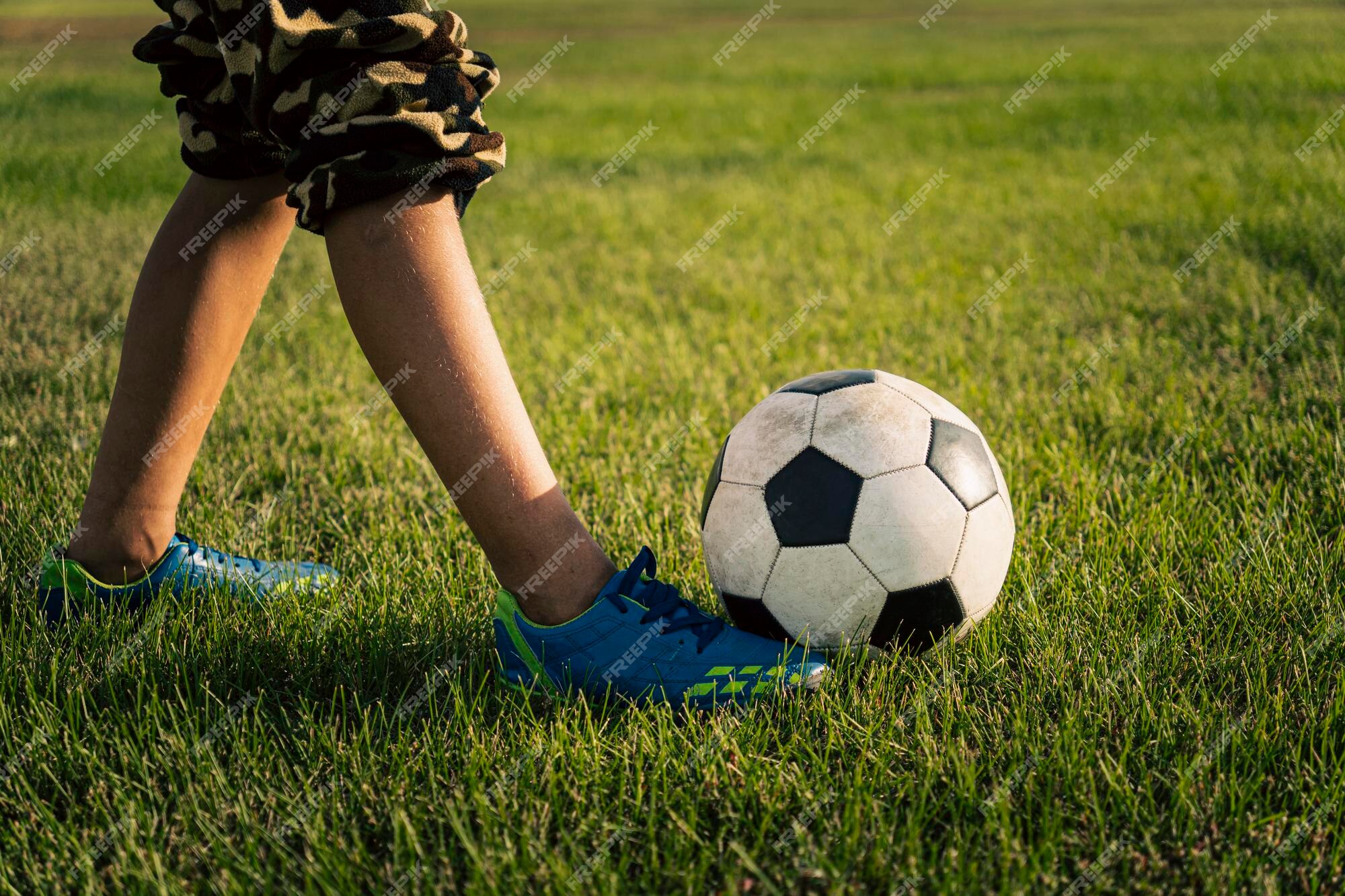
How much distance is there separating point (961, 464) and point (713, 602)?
2.03 feet

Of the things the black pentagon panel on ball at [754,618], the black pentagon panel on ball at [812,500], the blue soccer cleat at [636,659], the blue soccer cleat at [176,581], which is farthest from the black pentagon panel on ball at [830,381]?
the blue soccer cleat at [176,581]

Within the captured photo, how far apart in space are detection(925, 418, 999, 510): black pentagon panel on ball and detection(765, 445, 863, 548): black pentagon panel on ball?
0.18m

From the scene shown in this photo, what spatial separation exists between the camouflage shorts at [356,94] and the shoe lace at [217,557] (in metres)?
0.91

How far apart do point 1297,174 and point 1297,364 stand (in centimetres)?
376

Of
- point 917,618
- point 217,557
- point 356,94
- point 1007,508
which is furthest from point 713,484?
point 217,557

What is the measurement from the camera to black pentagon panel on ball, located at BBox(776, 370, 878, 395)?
2074mm

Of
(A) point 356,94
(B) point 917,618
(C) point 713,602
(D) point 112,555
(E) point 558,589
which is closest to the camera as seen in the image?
(A) point 356,94

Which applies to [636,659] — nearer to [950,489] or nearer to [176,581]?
[950,489]

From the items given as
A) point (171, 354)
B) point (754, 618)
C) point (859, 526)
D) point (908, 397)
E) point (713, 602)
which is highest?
point (171, 354)

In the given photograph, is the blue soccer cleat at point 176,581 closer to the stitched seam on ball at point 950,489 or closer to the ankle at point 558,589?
the ankle at point 558,589

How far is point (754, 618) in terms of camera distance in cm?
196

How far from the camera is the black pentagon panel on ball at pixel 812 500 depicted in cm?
188

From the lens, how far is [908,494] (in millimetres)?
1889

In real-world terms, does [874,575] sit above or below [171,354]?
below
